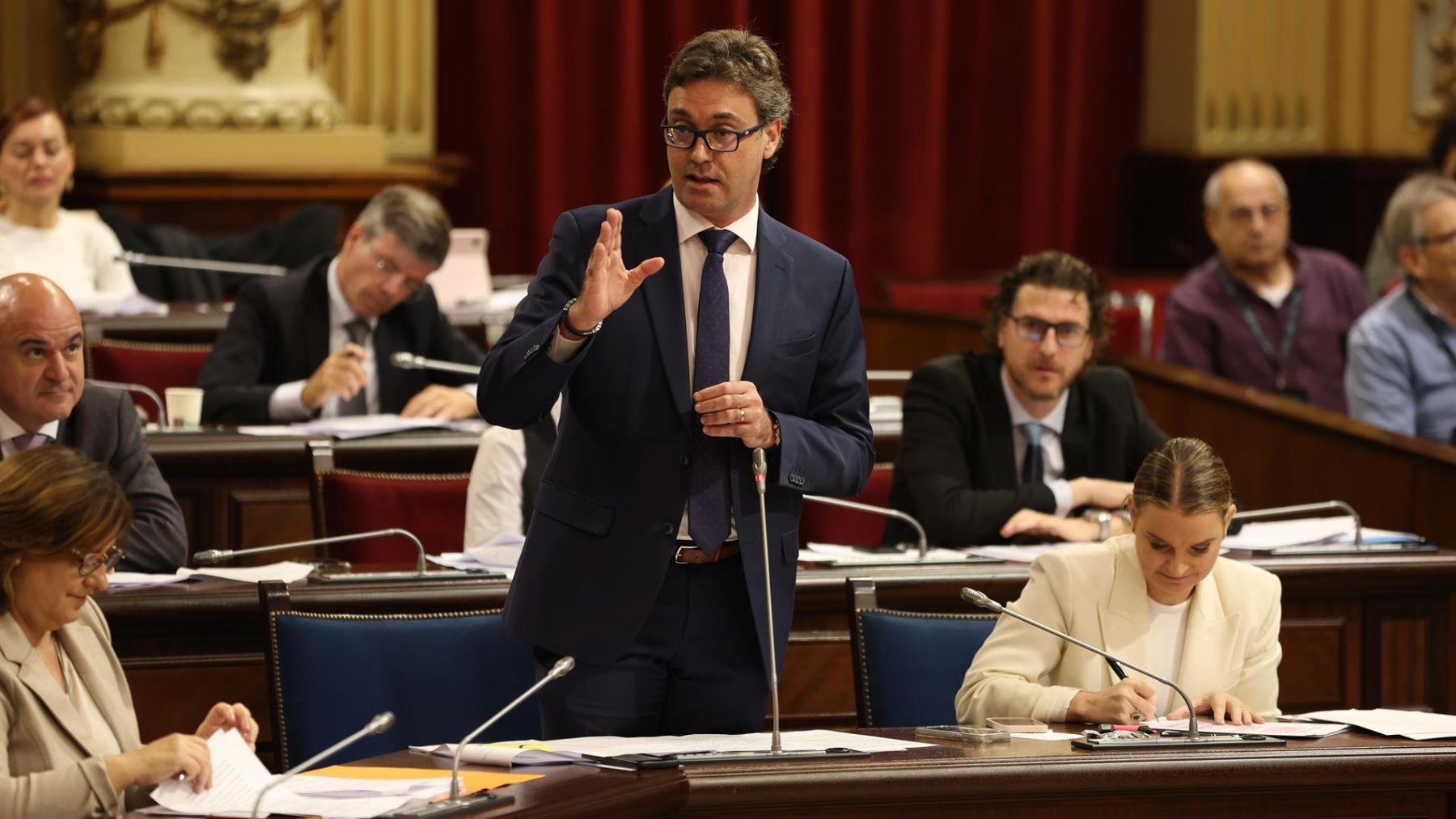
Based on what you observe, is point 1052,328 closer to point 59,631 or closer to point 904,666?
point 904,666

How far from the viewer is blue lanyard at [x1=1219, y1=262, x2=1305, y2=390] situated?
584cm

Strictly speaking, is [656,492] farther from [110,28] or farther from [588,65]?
[588,65]

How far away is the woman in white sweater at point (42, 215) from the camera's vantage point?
19.6 feet

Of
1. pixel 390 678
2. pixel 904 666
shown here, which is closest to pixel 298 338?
pixel 390 678

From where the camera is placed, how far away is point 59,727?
227 cm

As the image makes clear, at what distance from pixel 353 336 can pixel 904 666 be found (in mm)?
2341

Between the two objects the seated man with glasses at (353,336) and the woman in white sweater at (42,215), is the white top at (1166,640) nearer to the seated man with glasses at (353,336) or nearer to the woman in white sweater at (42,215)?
the seated man with glasses at (353,336)

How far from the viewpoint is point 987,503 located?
3.93m

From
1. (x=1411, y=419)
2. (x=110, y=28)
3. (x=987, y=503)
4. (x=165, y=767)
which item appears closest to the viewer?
(x=165, y=767)

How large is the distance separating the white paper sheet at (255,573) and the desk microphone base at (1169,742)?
4.64ft

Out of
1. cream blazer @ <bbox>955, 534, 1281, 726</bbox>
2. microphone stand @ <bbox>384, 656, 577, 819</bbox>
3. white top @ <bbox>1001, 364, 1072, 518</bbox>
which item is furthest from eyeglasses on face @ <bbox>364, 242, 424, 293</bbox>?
microphone stand @ <bbox>384, 656, 577, 819</bbox>

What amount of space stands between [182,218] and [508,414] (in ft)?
17.2

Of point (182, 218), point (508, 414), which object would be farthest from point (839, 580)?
point (182, 218)

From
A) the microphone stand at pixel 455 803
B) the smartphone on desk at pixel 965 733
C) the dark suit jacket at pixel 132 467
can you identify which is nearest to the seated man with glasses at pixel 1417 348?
the smartphone on desk at pixel 965 733
